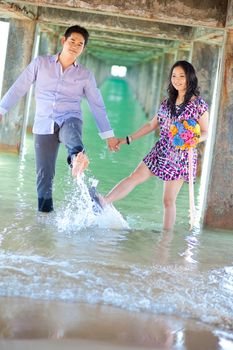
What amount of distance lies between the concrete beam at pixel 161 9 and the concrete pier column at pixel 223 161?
12.8 inches

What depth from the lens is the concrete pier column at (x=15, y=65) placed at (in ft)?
41.2

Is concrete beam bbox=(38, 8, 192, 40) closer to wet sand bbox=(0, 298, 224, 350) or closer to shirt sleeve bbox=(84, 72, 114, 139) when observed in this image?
shirt sleeve bbox=(84, 72, 114, 139)

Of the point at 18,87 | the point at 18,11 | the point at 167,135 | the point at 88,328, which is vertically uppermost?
the point at 18,11

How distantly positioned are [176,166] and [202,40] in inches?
275

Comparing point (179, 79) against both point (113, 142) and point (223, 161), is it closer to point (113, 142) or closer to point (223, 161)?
point (113, 142)

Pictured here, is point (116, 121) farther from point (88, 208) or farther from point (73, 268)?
point (73, 268)

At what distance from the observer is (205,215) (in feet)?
25.8

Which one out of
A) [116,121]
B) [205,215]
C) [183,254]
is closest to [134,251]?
[183,254]

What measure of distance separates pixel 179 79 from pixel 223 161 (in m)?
1.65

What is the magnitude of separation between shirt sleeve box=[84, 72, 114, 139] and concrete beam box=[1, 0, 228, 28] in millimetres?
1022

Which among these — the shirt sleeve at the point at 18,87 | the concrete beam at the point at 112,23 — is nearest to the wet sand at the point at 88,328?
the shirt sleeve at the point at 18,87

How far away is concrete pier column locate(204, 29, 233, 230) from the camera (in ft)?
25.1

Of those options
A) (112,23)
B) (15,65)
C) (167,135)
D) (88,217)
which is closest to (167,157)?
(167,135)

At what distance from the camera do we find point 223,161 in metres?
7.78
